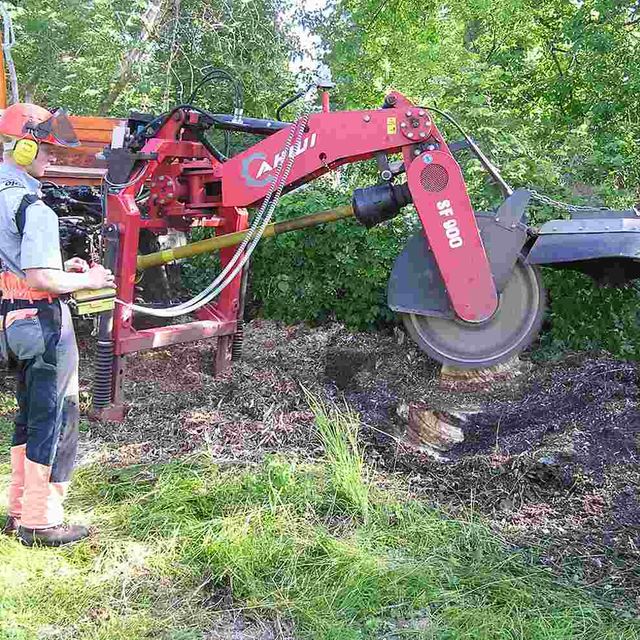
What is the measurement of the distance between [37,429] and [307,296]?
3.58 metres

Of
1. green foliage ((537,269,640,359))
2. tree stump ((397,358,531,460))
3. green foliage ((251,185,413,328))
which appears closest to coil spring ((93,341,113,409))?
tree stump ((397,358,531,460))

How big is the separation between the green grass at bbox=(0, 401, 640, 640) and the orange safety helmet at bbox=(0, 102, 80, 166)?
171 centimetres

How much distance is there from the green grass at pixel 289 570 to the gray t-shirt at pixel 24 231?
4.15ft

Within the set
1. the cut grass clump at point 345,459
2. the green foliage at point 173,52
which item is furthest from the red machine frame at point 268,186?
the green foliage at point 173,52

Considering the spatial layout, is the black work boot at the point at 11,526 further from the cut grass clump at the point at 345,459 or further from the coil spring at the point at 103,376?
the cut grass clump at the point at 345,459

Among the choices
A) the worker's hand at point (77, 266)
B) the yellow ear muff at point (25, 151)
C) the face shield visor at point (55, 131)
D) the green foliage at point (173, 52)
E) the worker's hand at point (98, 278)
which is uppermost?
the green foliage at point (173, 52)

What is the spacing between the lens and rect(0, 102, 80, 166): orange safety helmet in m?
3.02

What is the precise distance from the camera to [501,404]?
454 cm

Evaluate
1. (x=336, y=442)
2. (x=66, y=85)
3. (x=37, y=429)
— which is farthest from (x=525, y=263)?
(x=66, y=85)

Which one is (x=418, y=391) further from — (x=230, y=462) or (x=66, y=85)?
(x=66, y=85)

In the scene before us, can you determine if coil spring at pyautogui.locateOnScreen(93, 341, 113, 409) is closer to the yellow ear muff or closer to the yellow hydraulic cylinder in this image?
the yellow hydraulic cylinder

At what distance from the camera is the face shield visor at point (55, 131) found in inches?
121

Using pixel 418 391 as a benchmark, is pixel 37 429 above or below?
above

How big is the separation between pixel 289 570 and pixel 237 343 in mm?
2716
